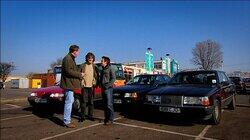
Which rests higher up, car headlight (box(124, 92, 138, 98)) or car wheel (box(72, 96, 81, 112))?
car headlight (box(124, 92, 138, 98))

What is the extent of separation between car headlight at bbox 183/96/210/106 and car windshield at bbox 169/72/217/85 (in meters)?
1.49

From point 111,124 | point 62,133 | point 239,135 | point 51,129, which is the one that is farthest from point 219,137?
point 51,129

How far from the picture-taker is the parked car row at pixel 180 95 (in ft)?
24.8

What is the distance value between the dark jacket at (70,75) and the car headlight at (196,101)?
2.79 metres

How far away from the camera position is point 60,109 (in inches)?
436

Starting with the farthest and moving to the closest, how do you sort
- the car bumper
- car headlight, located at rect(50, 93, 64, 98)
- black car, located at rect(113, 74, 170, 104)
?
black car, located at rect(113, 74, 170, 104) < car headlight, located at rect(50, 93, 64, 98) < the car bumper

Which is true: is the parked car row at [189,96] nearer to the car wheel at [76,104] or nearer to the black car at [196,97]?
the black car at [196,97]

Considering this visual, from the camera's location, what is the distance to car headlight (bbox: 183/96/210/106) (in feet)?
24.5

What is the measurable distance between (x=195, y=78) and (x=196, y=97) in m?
1.80

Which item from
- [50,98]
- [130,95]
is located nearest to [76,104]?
[50,98]

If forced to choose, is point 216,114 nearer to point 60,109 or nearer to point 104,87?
point 104,87

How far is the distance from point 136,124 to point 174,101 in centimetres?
121

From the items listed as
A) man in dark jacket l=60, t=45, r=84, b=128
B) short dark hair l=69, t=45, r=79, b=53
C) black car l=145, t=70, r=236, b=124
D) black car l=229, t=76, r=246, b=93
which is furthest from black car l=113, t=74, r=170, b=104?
black car l=229, t=76, r=246, b=93

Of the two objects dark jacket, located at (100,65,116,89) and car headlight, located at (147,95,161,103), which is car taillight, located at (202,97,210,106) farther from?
dark jacket, located at (100,65,116,89)
